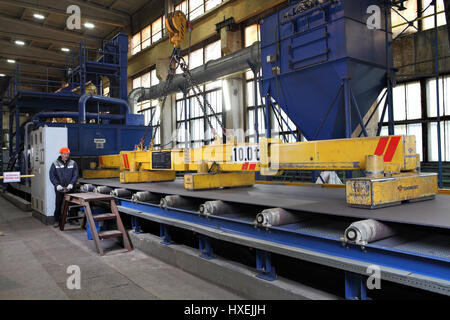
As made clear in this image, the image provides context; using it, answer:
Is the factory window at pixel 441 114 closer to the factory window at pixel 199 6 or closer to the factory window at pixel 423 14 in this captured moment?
the factory window at pixel 423 14

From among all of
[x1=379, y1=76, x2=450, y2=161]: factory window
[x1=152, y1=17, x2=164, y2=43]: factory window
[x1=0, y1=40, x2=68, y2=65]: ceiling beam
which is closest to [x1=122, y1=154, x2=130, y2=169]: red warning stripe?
[x1=379, y1=76, x2=450, y2=161]: factory window

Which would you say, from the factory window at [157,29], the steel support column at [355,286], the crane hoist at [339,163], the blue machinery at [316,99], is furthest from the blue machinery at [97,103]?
the steel support column at [355,286]

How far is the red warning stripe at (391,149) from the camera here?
3.22 metres

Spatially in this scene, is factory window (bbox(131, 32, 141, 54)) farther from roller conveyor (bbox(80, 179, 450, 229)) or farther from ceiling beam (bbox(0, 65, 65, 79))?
roller conveyor (bbox(80, 179, 450, 229))

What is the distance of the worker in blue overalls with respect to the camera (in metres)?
7.35

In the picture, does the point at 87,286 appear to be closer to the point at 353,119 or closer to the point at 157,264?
the point at 157,264

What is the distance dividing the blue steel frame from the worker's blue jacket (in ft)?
13.5

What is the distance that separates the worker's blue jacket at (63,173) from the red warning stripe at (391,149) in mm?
6457

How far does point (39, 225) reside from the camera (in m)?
7.73

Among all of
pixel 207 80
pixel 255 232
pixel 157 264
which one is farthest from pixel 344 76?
pixel 207 80

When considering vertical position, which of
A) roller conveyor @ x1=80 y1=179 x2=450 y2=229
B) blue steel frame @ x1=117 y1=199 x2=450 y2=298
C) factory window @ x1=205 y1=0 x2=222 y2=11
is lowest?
blue steel frame @ x1=117 y1=199 x2=450 y2=298

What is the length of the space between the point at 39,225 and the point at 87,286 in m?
4.57

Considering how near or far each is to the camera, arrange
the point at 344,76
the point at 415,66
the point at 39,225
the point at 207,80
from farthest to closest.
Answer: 1. the point at 207,80
2. the point at 415,66
3. the point at 39,225
4. the point at 344,76

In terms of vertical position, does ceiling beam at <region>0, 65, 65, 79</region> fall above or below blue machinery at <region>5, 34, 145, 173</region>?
above
